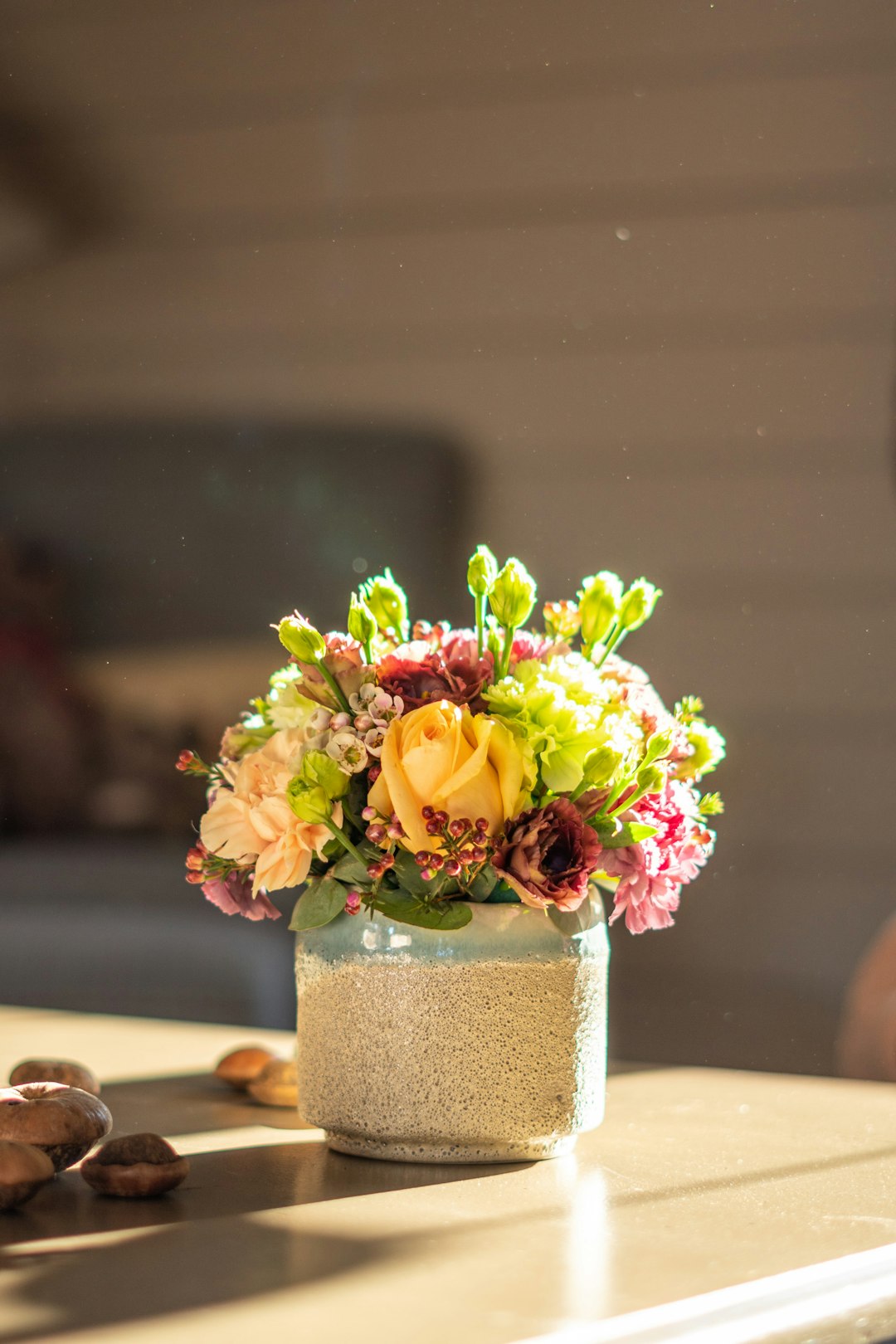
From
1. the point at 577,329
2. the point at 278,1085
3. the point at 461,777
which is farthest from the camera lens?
the point at 577,329

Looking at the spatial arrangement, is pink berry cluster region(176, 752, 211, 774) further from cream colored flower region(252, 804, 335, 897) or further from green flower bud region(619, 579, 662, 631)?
green flower bud region(619, 579, 662, 631)

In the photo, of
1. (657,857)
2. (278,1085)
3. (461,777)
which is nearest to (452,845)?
(461,777)

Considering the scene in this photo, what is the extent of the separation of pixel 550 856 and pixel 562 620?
0.59ft

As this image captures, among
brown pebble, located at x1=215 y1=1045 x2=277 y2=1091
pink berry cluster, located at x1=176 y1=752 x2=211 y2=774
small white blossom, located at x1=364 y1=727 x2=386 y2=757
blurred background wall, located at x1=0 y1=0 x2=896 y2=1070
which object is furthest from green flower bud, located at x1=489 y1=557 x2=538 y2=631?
blurred background wall, located at x1=0 y1=0 x2=896 y2=1070

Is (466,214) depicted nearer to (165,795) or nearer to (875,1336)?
(165,795)

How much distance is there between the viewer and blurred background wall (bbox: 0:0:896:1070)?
1917 millimetres

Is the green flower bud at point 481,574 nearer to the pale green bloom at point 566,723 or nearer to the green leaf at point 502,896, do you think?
the pale green bloom at point 566,723

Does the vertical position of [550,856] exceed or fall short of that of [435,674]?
it falls short

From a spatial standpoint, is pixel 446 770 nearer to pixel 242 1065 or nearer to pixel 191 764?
pixel 191 764

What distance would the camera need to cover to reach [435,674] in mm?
939

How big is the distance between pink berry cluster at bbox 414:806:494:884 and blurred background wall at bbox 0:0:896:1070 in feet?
3.73

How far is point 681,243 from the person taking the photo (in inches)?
76.8

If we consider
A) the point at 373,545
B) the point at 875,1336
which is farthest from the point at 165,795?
the point at 875,1336

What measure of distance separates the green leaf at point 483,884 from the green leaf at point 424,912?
15 millimetres
